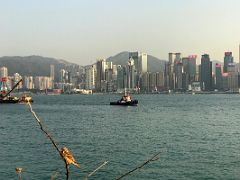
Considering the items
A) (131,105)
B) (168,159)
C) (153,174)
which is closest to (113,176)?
(153,174)

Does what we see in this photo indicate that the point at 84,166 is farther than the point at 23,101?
Yes

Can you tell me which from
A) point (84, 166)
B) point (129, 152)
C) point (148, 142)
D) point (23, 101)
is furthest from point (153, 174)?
point (23, 101)

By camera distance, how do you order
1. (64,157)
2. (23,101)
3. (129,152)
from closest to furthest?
1. (64,157)
2. (23,101)
3. (129,152)

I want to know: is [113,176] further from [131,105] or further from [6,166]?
[131,105]

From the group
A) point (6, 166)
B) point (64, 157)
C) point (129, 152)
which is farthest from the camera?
point (129, 152)

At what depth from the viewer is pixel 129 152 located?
3375 centimetres

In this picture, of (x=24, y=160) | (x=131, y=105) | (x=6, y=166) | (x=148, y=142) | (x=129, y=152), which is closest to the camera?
(x=6, y=166)

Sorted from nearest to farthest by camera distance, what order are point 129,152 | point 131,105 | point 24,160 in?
1. point 24,160
2. point 129,152
3. point 131,105

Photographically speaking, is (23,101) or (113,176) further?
(113,176)

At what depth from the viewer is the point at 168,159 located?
30234 millimetres

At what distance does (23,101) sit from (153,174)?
919 inches

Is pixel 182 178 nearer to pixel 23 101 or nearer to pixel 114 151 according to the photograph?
pixel 114 151

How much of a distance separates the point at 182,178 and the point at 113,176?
4029mm

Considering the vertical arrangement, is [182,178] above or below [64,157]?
below
